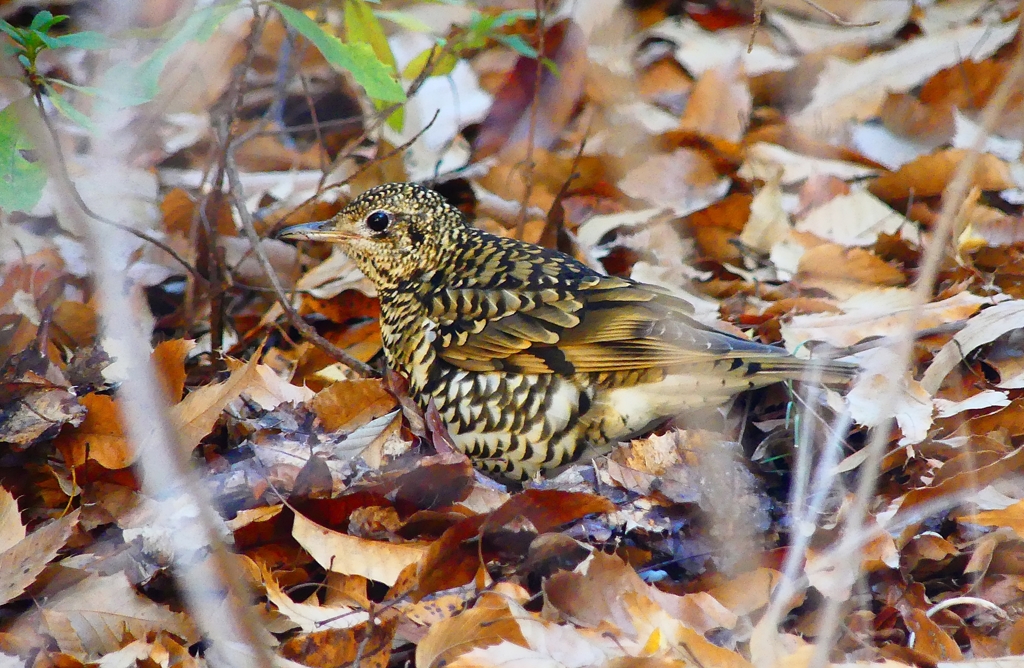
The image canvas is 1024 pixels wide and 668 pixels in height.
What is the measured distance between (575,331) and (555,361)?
132mm

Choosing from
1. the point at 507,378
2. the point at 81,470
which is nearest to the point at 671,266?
the point at 507,378

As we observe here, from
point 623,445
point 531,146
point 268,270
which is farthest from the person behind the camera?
point 531,146

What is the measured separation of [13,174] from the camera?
2.97m

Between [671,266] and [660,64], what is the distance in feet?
6.81

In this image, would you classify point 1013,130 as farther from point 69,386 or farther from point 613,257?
point 69,386

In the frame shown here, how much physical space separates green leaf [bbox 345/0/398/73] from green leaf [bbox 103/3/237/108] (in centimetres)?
81

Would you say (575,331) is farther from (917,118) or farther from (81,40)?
(917,118)

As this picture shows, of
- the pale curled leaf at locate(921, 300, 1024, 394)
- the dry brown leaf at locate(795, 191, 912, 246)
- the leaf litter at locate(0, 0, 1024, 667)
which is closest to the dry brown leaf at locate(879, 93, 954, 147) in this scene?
the leaf litter at locate(0, 0, 1024, 667)

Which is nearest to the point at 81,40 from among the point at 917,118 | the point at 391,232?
the point at 391,232

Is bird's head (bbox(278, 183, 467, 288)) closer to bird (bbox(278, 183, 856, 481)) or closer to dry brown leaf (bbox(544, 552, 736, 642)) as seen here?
bird (bbox(278, 183, 856, 481))

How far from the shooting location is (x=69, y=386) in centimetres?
358

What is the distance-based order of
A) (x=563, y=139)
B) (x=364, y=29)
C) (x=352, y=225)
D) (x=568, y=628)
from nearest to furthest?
(x=568, y=628)
(x=364, y=29)
(x=352, y=225)
(x=563, y=139)

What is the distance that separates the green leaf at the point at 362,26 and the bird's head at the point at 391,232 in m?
0.57

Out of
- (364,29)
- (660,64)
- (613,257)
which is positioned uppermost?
(364,29)
